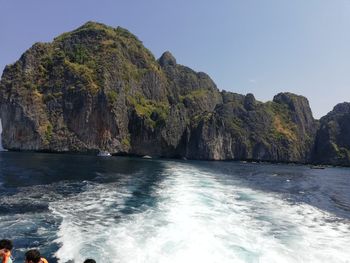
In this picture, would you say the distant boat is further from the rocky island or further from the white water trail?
the white water trail

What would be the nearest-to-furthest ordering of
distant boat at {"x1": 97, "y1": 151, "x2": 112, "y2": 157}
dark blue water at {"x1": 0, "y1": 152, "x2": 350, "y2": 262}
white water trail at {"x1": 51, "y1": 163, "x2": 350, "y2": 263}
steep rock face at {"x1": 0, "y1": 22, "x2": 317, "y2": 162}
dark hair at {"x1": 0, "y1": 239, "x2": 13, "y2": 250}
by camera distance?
dark hair at {"x1": 0, "y1": 239, "x2": 13, "y2": 250} → white water trail at {"x1": 51, "y1": 163, "x2": 350, "y2": 263} → dark blue water at {"x1": 0, "y1": 152, "x2": 350, "y2": 262} → distant boat at {"x1": 97, "y1": 151, "x2": 112, "y2": 157} → steep rock face at {"x1": 0, "y1": 22, "x2": 317, "y2": 162}

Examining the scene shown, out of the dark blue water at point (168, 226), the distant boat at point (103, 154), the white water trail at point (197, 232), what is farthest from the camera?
the distant boat at point (103, 154)

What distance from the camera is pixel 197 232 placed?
21391 millimetres

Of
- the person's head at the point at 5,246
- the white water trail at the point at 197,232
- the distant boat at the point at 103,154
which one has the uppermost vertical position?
the distant boat at the point at 103,154

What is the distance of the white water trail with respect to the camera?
17.5m

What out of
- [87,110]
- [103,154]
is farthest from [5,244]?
[87,110]

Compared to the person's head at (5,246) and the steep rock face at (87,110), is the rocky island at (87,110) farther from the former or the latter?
the person's head at (5,246)

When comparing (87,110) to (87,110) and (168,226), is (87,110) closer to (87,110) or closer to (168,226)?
(87,110)

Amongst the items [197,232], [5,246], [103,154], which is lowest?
[197,232]

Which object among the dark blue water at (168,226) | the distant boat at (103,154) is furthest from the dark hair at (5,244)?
the distant boat at (103,154)

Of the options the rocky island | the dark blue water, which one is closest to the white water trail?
the dark blue water

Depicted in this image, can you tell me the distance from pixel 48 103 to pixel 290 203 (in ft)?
447

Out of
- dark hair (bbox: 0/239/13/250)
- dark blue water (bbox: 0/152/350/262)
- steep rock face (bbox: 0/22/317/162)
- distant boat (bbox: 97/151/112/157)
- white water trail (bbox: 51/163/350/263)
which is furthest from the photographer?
steep rock face (bbox: 0/22/317/162)

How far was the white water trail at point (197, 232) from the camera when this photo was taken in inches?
691
